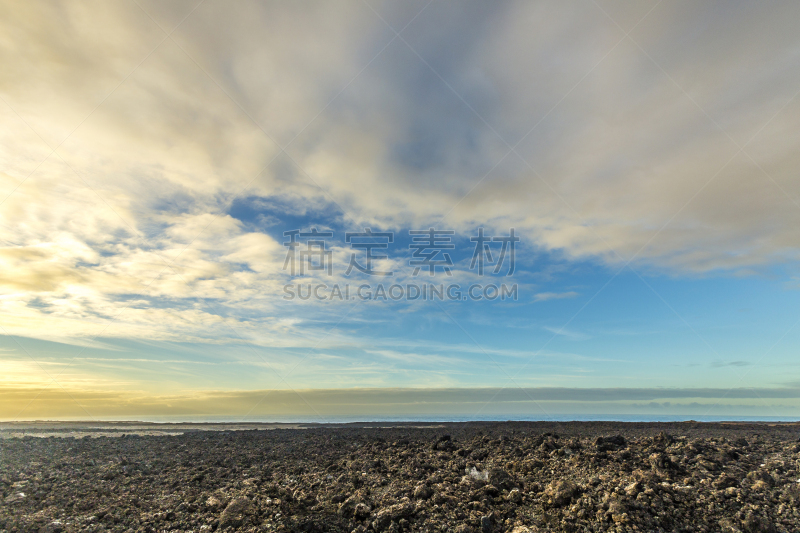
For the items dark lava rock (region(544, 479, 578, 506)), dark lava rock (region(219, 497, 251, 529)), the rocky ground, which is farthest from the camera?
dark lava rock (region(544, 479, 578, 506))

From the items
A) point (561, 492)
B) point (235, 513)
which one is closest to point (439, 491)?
A: point (561, 492)

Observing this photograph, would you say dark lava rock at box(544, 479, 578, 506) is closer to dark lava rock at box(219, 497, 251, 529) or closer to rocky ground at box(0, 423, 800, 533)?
rocky ground at box(0, 423, 800, 533)

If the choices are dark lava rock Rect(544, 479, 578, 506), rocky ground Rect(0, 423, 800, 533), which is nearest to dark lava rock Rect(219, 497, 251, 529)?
rocky ground Rect(0, 423, 800, 533)

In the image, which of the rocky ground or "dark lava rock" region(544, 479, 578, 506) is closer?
the rocky ground

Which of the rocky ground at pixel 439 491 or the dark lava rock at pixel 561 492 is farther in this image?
the dark lava rock at pixel 561 492

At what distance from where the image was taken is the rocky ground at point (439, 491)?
651cm

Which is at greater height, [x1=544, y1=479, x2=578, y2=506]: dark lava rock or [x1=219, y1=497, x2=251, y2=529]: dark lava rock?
[x1=544, y1=479, x2=578, y2=506]: dark lava rock

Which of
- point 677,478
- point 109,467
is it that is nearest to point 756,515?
point 677,478

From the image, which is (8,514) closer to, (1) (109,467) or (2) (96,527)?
(2) (96,527)

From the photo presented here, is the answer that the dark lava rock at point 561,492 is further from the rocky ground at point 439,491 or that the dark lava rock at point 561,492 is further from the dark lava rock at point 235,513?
the dark lava rock at point 235,513

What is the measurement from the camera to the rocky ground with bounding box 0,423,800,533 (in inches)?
256

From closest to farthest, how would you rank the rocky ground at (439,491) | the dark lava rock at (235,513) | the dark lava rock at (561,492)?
the rocky ground at (439,491) → the dark lava rock at (235,513) → the dark lava rock at (561,492)

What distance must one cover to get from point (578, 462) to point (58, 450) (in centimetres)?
1932

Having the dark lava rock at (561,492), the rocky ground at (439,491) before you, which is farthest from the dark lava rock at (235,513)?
the dark lava rock at (561,492)
